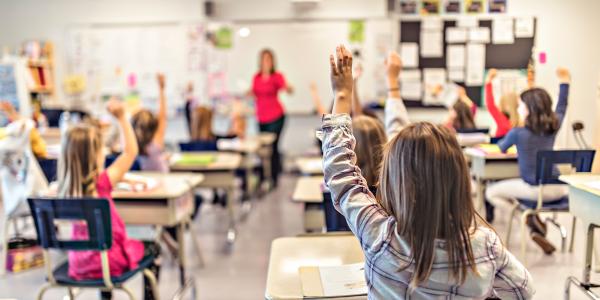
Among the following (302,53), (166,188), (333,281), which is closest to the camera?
(333,281)

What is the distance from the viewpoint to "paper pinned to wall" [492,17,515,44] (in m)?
1.71

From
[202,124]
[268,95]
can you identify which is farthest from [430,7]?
[268,95]

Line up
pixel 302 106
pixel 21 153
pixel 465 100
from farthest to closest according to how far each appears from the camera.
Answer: pixel 302 106 < pixel 21 153 < pixel 465 100

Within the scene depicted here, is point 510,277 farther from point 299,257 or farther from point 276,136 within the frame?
point 276,136

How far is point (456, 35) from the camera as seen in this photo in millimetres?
2092

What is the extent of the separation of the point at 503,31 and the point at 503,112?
381 mm

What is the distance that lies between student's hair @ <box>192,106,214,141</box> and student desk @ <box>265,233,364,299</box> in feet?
9.43

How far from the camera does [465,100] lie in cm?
221

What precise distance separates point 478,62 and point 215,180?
225 cm

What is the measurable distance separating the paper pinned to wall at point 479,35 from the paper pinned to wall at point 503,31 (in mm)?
63

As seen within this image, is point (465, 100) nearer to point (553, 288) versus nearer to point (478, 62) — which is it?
point (478, 62)

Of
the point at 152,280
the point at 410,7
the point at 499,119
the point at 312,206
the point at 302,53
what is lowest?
the point at 152,280

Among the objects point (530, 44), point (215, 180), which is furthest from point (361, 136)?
point (215, 180)

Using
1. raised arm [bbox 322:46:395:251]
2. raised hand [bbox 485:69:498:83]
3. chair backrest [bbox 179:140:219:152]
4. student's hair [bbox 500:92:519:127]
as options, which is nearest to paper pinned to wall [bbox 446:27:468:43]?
raised hand [bbox 485:69:498:83]
